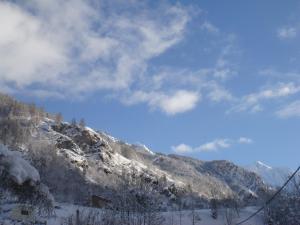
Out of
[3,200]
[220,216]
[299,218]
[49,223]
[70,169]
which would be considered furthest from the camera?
[70,169]

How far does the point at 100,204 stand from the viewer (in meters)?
96.3

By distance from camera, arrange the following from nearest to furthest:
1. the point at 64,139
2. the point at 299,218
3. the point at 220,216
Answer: the point at 299,218 → the point at 220,216 → the point at 64,139

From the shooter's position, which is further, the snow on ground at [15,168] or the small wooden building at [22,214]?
the snow on ground at [15,168]

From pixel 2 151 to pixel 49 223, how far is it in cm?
850

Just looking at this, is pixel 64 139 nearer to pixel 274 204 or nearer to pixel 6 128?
pixel 6 128

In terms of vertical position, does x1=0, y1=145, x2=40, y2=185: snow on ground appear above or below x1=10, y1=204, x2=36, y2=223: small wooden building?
above

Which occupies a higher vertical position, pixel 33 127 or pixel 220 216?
pixel 33 127

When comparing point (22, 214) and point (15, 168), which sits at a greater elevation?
point (15, 168)

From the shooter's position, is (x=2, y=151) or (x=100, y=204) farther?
(x=100, y=204)

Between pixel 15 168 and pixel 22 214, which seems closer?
pixel 22 214

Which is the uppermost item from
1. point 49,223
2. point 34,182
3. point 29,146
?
point 29,146

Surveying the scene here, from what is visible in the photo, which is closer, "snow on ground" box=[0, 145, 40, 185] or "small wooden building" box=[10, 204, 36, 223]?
"small wooden building" box=[10, 204, 36, 223]

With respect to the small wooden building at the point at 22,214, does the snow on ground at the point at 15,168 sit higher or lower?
higher

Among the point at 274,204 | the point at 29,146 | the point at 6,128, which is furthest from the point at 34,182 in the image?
the point at 6,128
